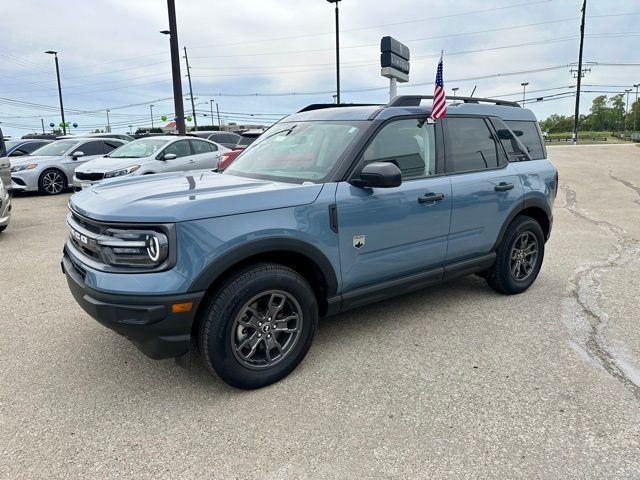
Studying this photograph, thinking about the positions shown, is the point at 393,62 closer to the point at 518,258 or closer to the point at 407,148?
the point at 518,258

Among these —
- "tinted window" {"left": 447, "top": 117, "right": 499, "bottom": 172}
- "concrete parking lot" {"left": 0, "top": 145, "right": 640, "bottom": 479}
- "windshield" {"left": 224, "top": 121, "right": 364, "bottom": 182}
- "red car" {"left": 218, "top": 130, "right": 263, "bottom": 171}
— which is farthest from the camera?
"red car" {"left": 218, "top": 130, "right": 263, "bottom": 171}

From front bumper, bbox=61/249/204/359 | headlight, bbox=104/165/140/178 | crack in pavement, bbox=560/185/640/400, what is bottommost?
crack in pavement, bbox=560/185/640/400

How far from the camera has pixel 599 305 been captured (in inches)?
178

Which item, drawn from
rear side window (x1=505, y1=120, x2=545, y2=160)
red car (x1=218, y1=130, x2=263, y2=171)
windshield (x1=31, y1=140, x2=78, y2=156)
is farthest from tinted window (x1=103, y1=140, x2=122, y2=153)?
rear side window (x1=505, y1=120, x2=545, y2=160)

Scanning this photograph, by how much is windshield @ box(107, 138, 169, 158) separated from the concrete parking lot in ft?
22.0

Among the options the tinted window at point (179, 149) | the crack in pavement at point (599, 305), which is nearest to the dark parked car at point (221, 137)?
the tinted window at point (179, 149)

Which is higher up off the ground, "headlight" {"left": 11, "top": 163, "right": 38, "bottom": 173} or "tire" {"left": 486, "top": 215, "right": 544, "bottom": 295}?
"headlight" {"left": 11, "top": 163, "right": 38, "bottom": 173}

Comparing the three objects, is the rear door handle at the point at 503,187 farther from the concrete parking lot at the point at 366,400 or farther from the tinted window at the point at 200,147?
the tinted window at the point at 200,147

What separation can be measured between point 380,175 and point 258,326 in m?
1.25

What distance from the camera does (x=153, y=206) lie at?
8.80 ft

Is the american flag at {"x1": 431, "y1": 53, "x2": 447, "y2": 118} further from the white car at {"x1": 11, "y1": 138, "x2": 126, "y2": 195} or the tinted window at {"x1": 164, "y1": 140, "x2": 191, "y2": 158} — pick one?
the white car at {"x1": 11, "y1": 138, "x2": 126, "y2": 195}

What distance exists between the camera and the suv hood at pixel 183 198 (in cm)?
266

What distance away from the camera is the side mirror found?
3.10 m

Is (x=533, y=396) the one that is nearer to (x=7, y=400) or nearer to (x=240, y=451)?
(x=240, y=451)
